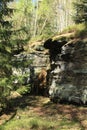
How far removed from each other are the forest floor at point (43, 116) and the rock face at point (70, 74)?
0.53 m

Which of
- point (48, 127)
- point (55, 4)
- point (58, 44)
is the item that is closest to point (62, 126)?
point (48, 127)

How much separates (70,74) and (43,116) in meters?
3.07

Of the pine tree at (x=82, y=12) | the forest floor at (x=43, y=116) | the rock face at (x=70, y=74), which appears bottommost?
the forest floor at (x=43, y=116)

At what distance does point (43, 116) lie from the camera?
500 inches

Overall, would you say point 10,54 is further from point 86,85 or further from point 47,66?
point 47,66

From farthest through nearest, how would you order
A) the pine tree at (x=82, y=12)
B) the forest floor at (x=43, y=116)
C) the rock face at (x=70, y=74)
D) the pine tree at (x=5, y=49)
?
1. the pine tree at (x=82, y=12)
2. the rock face at (x=70, y=74)
3. the pine tree at (x=5, y=49)
4. the forest floor at (x=43, y=116)

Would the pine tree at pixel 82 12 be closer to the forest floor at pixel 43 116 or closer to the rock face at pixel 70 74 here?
the rock face at pixel 70 74

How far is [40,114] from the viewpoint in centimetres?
1310

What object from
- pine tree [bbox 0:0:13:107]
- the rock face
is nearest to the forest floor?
the rock face

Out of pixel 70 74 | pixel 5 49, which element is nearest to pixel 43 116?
pixel 70 74

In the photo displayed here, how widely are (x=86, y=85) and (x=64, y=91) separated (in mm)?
1253

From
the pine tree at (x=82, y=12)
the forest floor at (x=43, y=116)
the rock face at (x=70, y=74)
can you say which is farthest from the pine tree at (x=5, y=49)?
the pine tree at (x=82, y=12)

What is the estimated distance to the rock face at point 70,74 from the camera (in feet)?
46.6

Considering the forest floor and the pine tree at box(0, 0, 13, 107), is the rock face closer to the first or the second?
the forest floor
